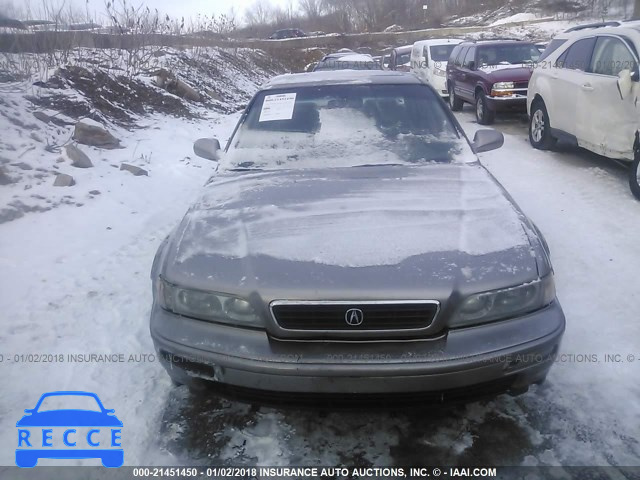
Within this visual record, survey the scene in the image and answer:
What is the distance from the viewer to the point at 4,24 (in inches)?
356

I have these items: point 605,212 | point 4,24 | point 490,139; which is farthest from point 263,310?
point 4,24

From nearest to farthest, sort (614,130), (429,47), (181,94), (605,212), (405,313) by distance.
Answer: (405,313)
(605,212)
(614,130)
(181,94)
(429,47)

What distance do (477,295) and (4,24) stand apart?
32.8ft

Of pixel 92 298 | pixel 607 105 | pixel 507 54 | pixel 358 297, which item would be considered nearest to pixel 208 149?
pixel 92 298

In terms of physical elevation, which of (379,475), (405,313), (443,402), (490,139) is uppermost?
(490,139)

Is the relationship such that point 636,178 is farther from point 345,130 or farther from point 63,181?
point 63,181

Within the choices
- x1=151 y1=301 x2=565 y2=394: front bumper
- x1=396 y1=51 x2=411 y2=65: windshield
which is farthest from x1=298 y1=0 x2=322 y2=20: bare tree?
x1=151 y1=301 x2=565 y2=394: front bumper

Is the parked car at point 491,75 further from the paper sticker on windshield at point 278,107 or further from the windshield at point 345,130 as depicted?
the paper sticker on windshield at point 278,107

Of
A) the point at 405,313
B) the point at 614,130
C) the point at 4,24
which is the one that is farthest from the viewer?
the point at 4,24

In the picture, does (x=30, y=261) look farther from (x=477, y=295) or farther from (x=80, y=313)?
(x=477, y=295)

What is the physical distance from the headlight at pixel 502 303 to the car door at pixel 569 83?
520 centimetres

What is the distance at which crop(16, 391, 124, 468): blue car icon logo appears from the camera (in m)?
2.37

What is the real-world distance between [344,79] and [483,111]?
764 cm

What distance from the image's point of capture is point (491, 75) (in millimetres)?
10453
